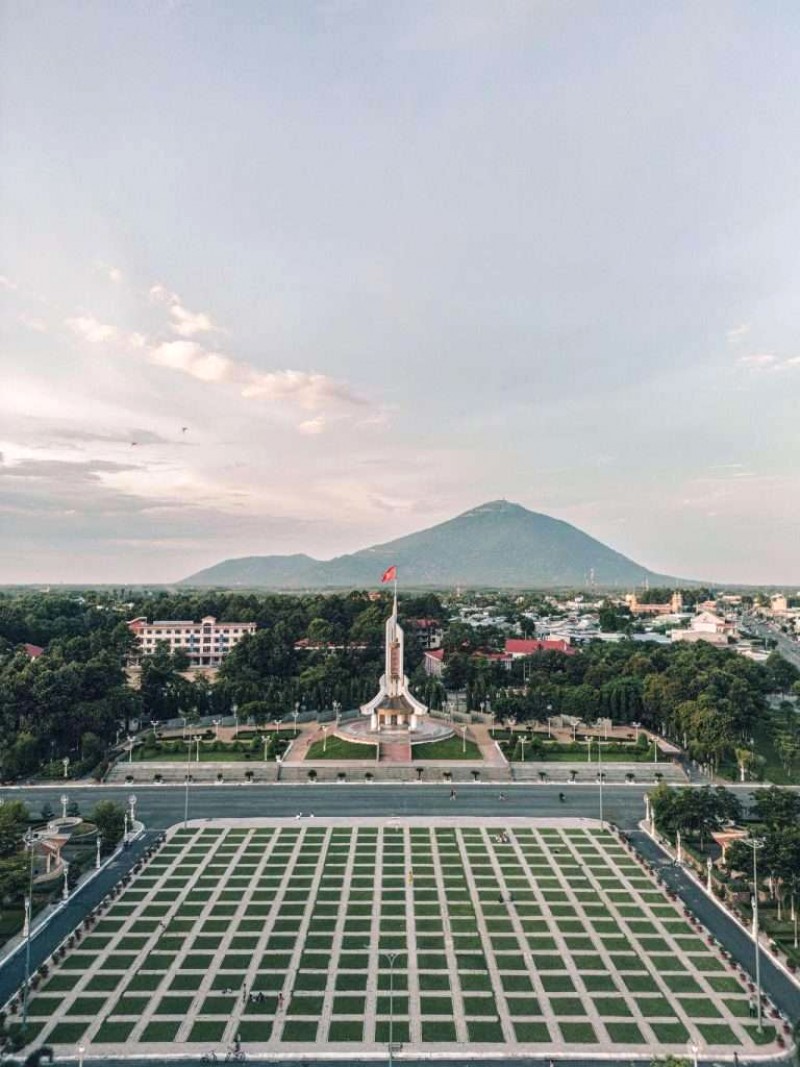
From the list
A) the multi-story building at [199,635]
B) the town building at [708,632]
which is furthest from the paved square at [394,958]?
the town building at [708,632]

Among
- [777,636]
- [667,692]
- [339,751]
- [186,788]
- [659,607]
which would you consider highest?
[659,607]

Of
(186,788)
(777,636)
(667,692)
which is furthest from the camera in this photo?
(777,636)

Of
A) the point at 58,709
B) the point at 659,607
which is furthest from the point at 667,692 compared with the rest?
the point at 659,607

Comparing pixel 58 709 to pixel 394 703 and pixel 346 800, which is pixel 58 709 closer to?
pixel 346 800

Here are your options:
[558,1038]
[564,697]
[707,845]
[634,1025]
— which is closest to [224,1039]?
[558,1038]

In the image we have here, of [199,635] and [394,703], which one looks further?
[199,635]

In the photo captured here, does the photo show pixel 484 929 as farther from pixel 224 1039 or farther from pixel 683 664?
pixel 683 664

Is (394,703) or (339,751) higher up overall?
(394,703)

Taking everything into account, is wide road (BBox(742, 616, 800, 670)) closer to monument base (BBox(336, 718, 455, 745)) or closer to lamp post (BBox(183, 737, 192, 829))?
monument base (BBox(336, 718, 455, 745))
